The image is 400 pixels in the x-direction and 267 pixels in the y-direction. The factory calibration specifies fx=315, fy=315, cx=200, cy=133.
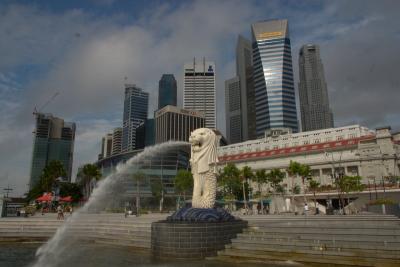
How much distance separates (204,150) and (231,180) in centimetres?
5581

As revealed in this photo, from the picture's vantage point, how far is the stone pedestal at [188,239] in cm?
1731

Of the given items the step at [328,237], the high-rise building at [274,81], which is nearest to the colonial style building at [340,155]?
the high-rise building at [274,81]

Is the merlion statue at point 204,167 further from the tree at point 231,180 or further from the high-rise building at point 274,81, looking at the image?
the high-rise building at point 274,81

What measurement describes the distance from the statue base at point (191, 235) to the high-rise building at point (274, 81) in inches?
5878

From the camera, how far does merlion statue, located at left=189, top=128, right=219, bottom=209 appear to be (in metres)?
20.1

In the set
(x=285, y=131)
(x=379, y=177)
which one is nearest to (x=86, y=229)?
(x=379, y=177)

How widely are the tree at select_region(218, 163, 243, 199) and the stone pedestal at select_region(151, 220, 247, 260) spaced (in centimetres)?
5643

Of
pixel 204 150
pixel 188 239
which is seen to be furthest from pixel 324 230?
pixel 204 150

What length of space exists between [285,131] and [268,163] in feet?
137

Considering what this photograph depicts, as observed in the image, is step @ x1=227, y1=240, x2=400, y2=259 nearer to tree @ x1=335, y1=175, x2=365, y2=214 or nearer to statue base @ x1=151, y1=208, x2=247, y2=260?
statue base @ x1=151, y1=208, x2=247, y2=260

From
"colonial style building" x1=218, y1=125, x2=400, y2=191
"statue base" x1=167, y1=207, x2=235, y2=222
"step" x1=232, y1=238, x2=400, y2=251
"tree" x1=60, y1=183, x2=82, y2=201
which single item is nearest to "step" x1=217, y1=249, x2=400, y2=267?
"step" x1=232, y1=238, x2=400, y2=251

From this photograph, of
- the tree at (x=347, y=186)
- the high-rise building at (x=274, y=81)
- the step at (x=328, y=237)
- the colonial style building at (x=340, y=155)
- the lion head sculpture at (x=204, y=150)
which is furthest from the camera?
the high-rise building at (x=274, y=81)

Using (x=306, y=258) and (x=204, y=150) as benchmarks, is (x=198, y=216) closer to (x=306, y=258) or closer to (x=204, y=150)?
(x=204, y=150)

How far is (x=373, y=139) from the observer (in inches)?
3204
